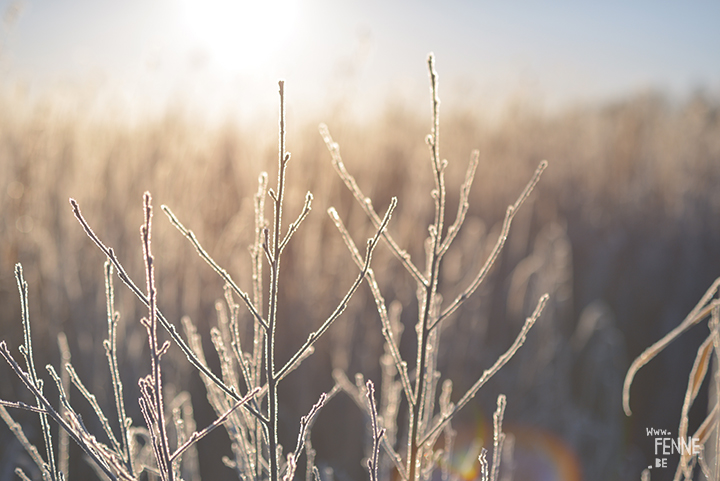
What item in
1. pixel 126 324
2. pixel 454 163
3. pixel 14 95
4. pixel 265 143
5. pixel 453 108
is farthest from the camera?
pixel 453 108

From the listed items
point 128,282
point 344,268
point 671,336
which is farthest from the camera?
point 344,268

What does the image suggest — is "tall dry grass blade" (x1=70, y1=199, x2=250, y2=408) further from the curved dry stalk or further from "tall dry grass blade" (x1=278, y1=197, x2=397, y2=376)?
the curved dry stalk

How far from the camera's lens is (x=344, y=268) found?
169cm

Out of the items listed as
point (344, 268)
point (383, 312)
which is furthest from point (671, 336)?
point (344, 268)

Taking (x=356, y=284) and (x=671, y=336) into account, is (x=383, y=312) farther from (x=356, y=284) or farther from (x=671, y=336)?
(x=671, y=336)

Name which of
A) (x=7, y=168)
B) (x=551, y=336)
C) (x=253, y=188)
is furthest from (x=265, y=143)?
(x=551, y=336)

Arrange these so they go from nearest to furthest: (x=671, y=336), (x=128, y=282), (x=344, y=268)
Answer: (x=128, y=282) → (x=671, y=336) → (x=344, y=268)

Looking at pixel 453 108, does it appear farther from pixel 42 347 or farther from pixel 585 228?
pixel 42 347

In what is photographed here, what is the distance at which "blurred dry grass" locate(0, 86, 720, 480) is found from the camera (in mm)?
1431

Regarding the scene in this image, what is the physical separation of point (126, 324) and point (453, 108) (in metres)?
3.32

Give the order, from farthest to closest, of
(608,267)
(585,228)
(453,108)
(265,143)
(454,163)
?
(453,108) < (454,163) < (585,228) < (608,267) < (265,143)

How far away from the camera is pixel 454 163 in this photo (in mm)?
3205

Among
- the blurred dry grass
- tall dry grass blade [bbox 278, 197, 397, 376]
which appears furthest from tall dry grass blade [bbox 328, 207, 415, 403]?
the blurred dry grass

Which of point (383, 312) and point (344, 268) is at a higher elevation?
point (383, 312)
